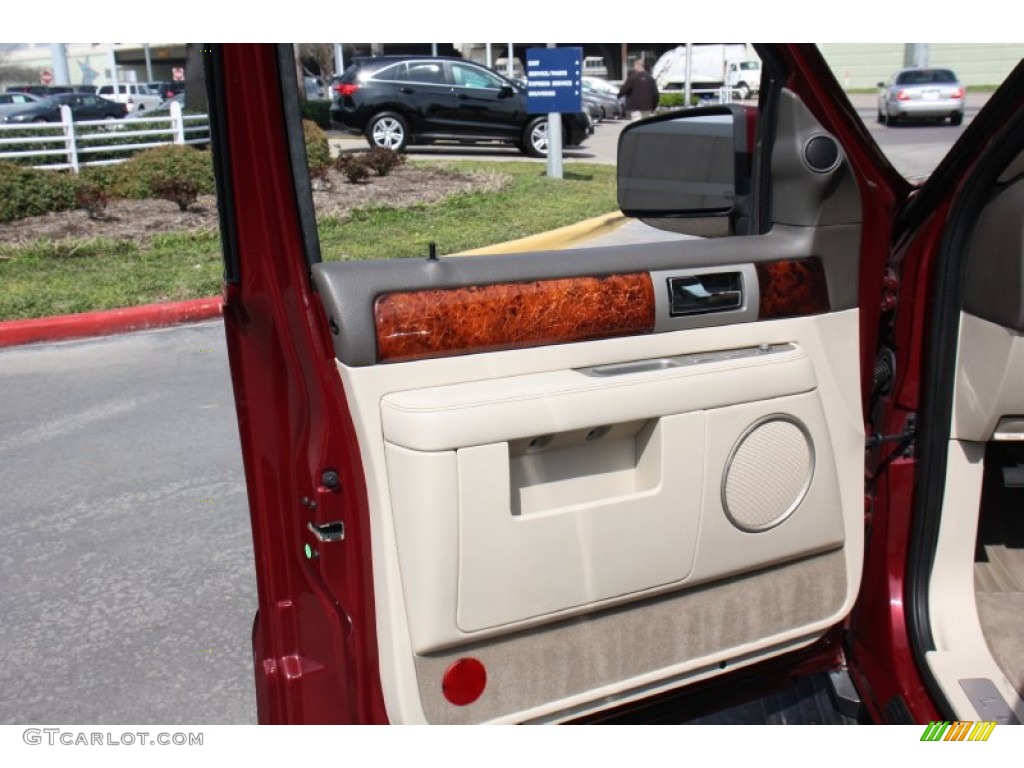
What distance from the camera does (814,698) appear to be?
6.88 ft

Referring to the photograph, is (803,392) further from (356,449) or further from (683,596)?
(356,449)

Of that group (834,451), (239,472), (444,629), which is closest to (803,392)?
(834,451)

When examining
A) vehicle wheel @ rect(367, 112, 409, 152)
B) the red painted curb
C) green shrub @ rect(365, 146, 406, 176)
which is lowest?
the red painted curb

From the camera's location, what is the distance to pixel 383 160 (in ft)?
31.4

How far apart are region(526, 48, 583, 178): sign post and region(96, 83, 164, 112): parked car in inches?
829

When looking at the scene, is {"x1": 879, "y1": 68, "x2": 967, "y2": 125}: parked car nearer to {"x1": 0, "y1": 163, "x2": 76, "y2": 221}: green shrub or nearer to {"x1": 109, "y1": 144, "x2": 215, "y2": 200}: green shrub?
{"x1": 109, "y1": 144, "x2": 215, "y2": 200}: green shrub

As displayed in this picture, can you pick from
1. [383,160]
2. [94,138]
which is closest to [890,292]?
[383,160]

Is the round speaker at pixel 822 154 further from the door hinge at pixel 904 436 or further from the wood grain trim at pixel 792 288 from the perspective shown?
the door hinge at pixel 904 436

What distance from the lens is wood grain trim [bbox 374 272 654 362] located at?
5.23 ft

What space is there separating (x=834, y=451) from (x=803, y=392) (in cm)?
17

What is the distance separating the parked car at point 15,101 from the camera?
1050 inches

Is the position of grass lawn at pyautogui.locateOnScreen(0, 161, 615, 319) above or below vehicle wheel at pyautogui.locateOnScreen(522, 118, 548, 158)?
below

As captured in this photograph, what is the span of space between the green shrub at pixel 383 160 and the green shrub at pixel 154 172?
73.7 inches

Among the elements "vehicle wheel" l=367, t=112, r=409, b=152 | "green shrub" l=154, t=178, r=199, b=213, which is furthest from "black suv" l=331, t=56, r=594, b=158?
"green shrub" l=154, t=178, r=199, b=213
